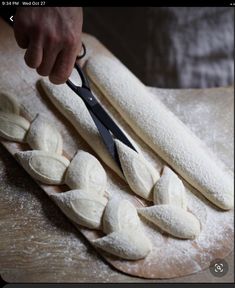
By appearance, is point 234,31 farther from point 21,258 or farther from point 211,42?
point 21,258

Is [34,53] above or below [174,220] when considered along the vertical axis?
above

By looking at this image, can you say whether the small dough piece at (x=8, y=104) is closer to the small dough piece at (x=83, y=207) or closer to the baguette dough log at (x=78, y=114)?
the baguette dough log at (x=78, y=114)

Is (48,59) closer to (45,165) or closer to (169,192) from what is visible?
(45,165)

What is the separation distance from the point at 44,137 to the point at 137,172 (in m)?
0.20

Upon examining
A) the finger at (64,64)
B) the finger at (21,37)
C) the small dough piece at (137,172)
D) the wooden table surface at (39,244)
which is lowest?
the wooden table surface at (39,244)

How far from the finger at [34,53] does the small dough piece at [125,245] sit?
13.8 inches

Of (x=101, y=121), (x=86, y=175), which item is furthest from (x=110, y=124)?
(x=86, y=175)

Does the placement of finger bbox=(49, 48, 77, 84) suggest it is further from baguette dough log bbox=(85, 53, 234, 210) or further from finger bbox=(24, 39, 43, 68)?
baguette dough log bbox=(85, 53, 234, 210)

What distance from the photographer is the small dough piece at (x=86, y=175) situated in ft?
2.80

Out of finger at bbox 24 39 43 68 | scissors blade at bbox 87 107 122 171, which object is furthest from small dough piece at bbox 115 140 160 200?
finger at bbox 24 39 43 68

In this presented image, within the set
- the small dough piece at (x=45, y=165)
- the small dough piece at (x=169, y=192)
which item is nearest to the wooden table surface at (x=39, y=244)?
the small dough piece at (x=45, y=165)

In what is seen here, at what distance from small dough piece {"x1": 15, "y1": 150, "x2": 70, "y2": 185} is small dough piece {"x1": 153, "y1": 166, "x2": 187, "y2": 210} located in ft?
0.60

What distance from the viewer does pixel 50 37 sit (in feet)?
2.80

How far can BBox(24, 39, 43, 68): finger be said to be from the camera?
84cm
